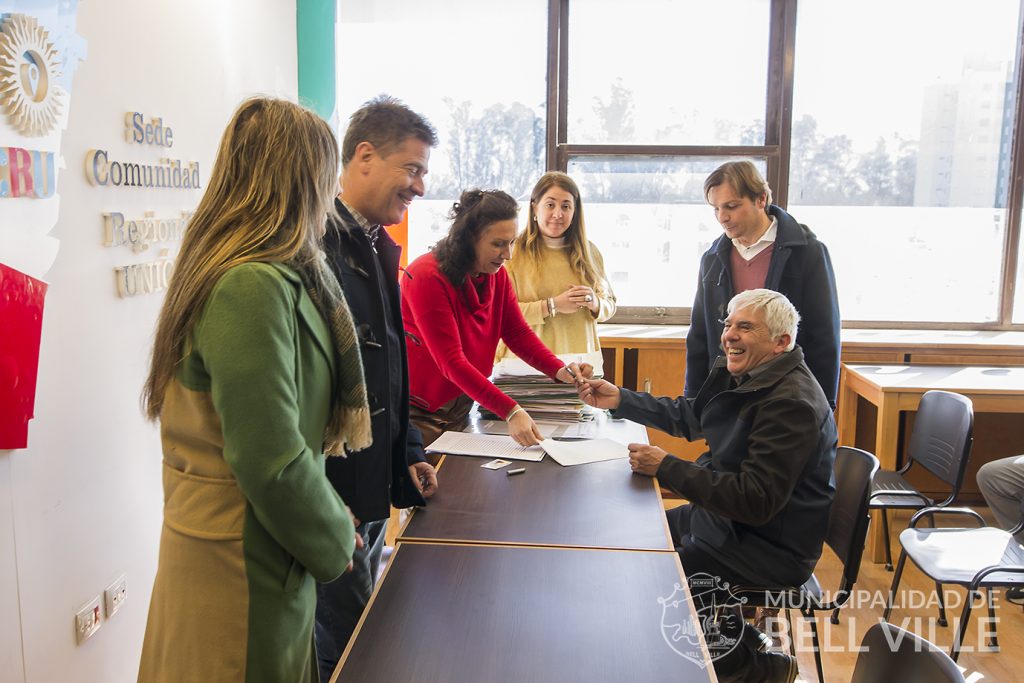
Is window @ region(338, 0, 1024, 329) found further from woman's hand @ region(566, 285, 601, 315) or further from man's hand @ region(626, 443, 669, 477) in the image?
man's hand @ region(626, 443, 669, 477)

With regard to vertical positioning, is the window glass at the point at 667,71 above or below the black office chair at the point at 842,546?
above

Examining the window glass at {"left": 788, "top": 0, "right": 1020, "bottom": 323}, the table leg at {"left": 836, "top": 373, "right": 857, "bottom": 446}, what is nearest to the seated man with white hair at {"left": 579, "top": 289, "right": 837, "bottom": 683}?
the table leg at {"left": 836, "top": 373, "right": 857, "bottom": 446}

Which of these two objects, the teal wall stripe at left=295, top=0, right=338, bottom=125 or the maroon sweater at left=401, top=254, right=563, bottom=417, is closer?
the maroon sweater at left=401, top=254, right=563, bottom=417

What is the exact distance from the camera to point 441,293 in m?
2.34

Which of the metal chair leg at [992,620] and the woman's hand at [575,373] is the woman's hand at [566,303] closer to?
the woman's hand at [575,373]

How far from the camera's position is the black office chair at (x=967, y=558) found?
94.8 inches

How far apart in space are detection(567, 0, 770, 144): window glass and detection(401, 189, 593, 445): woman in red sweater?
7.95 ft

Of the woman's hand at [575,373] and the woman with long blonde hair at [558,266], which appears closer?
the woman's hand at [575,373]

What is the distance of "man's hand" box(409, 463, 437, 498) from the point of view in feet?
6.53

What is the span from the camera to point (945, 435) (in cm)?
319

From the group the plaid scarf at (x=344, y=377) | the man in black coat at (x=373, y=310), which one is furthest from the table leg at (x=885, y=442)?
the plaid scarf at (x=344, y=377)

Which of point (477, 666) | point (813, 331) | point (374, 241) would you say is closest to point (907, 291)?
point (813, 331)

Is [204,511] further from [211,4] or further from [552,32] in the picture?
[552,32]

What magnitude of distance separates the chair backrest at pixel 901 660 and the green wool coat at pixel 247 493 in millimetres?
908
